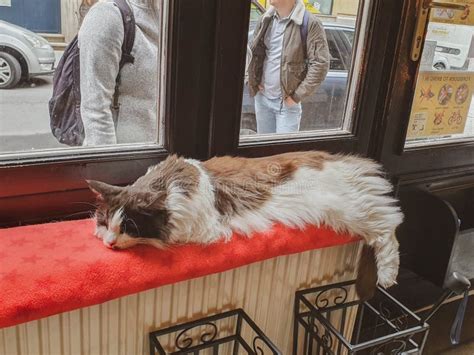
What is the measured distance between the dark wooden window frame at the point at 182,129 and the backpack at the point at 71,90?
69 mm

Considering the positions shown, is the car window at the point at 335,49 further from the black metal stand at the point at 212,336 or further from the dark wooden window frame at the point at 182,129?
the black metal stand at the point at 212,336

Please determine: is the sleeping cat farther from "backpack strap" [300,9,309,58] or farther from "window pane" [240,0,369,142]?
"backpack strap" [300,9,309,58]

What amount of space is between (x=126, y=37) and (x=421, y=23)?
890 mm

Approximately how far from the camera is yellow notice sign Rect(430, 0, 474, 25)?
4.92 feet

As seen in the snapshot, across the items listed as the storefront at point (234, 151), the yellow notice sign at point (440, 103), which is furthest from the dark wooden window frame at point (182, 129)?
the yellow notice sign at point (440, 103)

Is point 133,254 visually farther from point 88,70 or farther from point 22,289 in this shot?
point 88,70

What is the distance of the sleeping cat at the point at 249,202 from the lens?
944 millimetres

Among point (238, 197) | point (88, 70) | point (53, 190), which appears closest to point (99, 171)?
point (53, 190)

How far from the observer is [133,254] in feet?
3.06

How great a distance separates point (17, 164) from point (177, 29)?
473mm

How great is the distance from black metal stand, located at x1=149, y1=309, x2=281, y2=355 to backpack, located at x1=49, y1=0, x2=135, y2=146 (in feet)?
1.63

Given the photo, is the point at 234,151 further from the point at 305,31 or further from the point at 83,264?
the point at 83,264

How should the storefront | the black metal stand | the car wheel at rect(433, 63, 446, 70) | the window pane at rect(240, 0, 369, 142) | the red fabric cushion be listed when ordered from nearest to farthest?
1. the red fabric cushion
2. the storefront
3. the black metal stand
4. the window pane at rect(240, 0, 369, 142)
5. the car wheel at rect(433, 63, 446, 70)

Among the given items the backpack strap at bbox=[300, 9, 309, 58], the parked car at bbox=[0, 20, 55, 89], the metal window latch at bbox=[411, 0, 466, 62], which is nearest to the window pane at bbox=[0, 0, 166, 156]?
the parked car at bbox=[0, 20, 55, 89]
